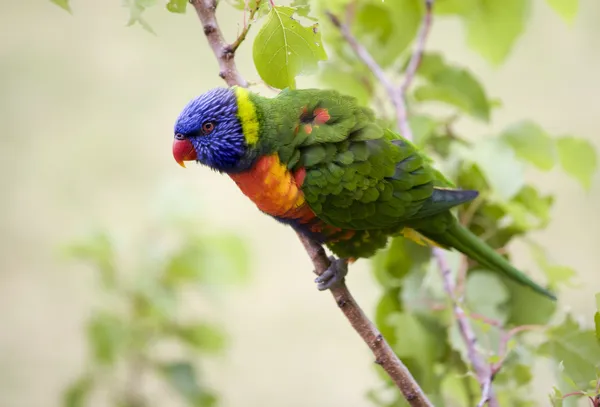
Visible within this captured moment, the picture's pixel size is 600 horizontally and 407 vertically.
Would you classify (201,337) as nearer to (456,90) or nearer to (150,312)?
(150,312)

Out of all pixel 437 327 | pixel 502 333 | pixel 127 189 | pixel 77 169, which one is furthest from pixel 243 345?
pixel 502 333

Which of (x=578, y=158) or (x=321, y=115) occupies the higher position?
(x=321, y=115)

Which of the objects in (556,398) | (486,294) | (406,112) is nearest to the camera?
(556,398)

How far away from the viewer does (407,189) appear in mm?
1148

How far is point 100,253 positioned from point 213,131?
0.95m

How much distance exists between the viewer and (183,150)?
3.69ft

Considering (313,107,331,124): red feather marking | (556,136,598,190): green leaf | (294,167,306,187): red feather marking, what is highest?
(313,107,331,124): red feather marking

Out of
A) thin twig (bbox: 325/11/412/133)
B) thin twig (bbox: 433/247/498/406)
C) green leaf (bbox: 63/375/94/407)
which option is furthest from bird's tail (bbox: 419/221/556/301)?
green leaf (bbox: 63/375/94/407)

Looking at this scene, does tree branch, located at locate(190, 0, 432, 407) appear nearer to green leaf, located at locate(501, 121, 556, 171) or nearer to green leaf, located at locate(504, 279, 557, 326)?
green leaf, located at locate(504, 279, 557, 326)

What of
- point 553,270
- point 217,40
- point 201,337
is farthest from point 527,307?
point 201,337

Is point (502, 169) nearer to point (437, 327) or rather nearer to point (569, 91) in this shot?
point (437, 327)

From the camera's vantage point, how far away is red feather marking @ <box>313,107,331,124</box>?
3.68 ft

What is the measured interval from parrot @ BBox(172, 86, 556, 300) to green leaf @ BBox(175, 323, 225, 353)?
35.9 inches

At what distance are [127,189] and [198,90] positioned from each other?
602 millimetres
